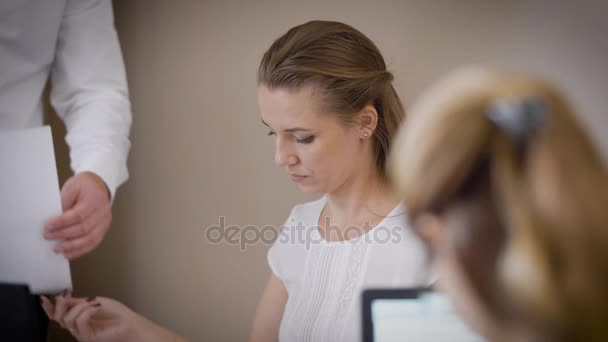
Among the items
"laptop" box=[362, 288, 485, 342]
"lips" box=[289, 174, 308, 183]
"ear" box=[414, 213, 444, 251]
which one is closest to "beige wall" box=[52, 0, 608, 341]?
"lips" box=[289, 174, 308, 183]

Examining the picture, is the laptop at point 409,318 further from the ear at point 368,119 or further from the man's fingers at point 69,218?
the man's fingers at point 69,218

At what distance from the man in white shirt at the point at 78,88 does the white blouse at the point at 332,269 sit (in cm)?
31

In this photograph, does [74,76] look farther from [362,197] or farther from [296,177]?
[362,197]

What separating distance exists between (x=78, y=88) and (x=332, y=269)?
0.54 m

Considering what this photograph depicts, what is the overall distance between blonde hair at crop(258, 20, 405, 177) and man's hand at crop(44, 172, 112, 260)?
0.33 meters

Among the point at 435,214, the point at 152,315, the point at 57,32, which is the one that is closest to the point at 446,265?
the point at 435,214

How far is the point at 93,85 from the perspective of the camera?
0.97m

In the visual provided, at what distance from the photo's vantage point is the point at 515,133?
1.17 ft

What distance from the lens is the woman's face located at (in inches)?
34.8

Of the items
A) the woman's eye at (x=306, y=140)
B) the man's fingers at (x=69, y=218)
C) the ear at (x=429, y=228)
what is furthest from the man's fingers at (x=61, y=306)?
the ear at (x=429, y=228)

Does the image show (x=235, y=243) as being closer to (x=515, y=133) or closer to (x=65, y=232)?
(x=65, y=232)

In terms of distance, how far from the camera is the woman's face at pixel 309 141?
2.90 feet

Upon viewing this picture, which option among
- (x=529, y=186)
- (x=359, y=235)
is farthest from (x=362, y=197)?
(x=529, y=186)

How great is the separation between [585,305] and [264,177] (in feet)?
2.22
